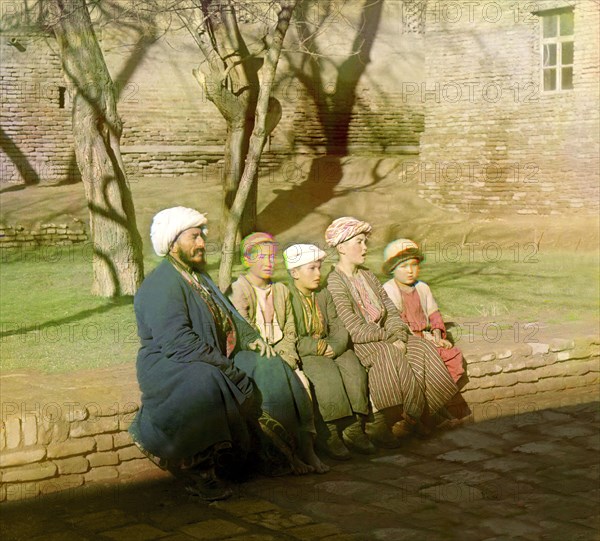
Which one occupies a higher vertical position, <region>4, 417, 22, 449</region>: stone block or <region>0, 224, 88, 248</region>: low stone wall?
<region>0, 224, 88, 248</region>: low stone wall

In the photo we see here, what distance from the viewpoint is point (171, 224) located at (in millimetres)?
5598

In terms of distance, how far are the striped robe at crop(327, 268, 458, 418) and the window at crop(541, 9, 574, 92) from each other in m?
12.1

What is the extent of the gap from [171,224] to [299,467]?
1617 mm

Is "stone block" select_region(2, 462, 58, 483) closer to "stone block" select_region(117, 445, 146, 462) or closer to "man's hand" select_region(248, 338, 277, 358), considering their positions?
"stone block" select_region(117, 445, 146, 462)

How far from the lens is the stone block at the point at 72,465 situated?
5454 mm

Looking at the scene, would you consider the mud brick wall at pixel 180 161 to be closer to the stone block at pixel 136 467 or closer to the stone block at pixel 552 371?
the stone block at pixel 552 371

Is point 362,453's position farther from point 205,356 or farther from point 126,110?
point 126,110

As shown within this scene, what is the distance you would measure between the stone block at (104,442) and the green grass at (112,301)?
75.9 inches

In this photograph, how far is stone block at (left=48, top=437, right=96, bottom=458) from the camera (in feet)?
17.8

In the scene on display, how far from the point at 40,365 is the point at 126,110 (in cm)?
1352

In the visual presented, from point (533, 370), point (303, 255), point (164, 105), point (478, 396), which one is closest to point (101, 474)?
point (303, 255)

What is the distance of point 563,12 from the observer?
1769 centimetres

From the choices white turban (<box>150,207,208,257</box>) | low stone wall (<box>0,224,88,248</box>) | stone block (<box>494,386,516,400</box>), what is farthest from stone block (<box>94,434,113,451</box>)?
low stone wall (<box>0,224,88,248</box>)

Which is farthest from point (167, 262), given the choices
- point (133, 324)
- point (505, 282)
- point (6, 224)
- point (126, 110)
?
point (126, 110)
